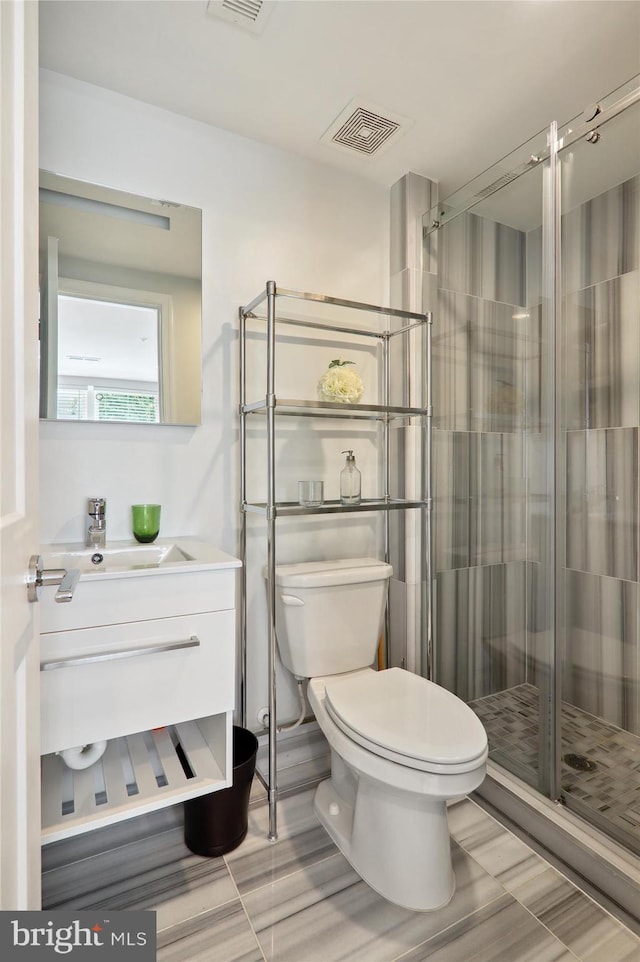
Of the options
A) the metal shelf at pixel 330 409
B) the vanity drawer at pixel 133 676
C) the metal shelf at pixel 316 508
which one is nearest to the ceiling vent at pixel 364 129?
the metal shelf at pixel 330 409

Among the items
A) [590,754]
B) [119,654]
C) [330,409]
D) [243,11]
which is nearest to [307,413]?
[330,409]

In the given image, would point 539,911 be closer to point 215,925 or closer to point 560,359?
point 215,925

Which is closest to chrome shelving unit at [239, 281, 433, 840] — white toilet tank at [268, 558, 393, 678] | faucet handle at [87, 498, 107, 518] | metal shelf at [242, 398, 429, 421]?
metal shelf at [242, 398, 429, 421]

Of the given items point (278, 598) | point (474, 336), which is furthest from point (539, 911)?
point (474, 336)

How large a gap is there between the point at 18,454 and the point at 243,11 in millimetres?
1364

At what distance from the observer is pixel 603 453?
4.68 ft

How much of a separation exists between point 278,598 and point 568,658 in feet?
3.04

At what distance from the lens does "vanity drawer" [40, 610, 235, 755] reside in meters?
1.13

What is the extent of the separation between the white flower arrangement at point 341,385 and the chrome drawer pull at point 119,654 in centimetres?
94

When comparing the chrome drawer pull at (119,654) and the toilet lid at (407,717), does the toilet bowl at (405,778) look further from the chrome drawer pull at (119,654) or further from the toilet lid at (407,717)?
the chrome drawer pull at (119,654)

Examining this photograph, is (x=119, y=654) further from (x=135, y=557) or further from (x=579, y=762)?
(x=579, y=762)

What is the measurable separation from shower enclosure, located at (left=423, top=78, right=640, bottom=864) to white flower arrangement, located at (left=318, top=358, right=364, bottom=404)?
0.42 meters

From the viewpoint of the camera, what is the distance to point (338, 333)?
1982 mm

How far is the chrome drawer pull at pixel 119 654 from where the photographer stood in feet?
3.64
